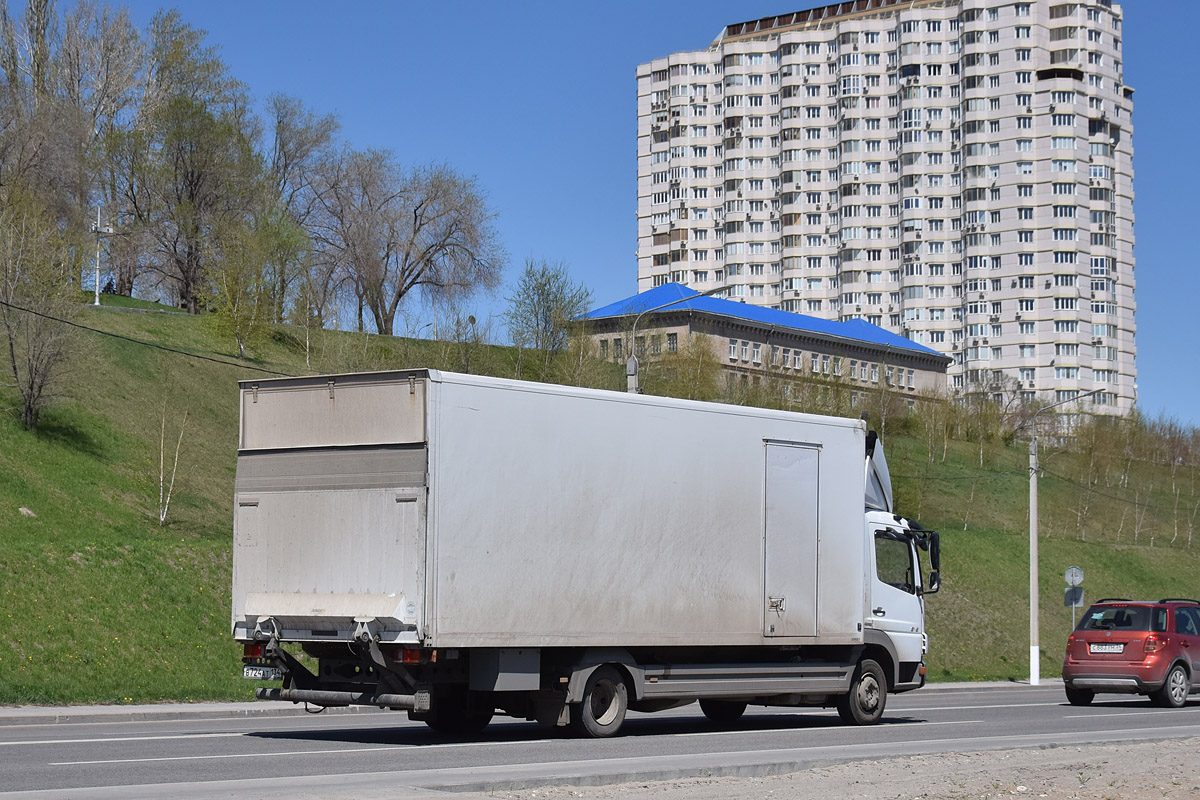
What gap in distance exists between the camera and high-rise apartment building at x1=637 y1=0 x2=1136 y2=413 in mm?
141500

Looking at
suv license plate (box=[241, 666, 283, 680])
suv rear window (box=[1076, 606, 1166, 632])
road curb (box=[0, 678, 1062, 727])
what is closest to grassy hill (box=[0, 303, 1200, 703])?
road curb (box=[0, 678, 1062, 727])

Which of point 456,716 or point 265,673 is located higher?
point 265,673

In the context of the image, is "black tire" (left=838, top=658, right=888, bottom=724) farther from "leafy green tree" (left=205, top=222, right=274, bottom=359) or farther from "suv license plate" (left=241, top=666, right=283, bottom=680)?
"leafy green tree" (left=205, top=222, right=274, bottom=359)

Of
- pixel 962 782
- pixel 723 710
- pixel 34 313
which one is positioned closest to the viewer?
pixel 962 782

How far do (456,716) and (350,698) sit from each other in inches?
78.6

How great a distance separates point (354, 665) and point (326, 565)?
1.07 meters

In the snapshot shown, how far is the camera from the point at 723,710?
19.3 m

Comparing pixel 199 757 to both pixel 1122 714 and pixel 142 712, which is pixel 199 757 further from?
pixel 1122 714

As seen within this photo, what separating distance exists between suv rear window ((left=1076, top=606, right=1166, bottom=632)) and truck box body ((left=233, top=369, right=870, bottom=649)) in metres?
9.64

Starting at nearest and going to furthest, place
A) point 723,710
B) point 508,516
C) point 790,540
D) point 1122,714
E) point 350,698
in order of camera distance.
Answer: point 350,698 → point 508,516 → point 790,540 → point 723,710 → point 1122,714

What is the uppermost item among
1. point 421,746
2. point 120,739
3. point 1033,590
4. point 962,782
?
point 1033,590

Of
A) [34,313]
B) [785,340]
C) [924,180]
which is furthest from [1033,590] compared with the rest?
[924,180]

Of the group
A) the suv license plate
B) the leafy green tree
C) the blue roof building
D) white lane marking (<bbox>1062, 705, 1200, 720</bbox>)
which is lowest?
white lane marking (<bbox>1062, 705, 1200, 720</bbox>)

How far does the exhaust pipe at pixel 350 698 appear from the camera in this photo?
46.4 ft
